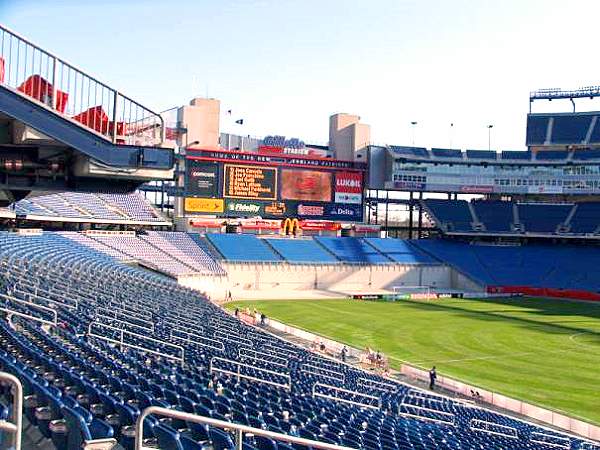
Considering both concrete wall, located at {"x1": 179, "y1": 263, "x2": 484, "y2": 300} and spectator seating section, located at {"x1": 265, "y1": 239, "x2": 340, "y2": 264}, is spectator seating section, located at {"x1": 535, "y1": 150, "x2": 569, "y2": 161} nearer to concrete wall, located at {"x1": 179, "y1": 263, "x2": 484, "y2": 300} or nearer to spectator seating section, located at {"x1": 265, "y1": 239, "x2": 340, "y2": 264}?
concrete wall, located at {"x1": 179, "y1": 263, "x2": 484, "y2": 300}

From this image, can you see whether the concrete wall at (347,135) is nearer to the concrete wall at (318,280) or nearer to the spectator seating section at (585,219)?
the concrete wall at (318,280)

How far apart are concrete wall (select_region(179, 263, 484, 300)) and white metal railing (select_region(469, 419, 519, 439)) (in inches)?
1441

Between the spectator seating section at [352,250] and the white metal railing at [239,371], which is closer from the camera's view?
the white metal railing at [239,371]

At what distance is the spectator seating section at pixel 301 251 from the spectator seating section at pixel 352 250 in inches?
37.9

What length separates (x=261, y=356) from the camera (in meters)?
19.9

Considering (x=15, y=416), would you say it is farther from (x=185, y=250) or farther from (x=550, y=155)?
(x=550, y=155)

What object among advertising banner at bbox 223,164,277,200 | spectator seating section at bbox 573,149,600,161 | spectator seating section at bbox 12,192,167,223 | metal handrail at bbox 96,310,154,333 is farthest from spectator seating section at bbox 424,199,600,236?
metal handrail at bbox 96,310,154,333

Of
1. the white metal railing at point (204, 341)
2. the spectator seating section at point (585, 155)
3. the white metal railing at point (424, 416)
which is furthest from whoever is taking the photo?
the spectator seating section at point (585, 155)

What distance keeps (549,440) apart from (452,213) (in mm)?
58951

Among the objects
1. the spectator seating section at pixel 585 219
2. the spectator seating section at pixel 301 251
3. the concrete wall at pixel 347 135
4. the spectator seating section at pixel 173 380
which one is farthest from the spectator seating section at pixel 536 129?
the spectator seating section at pixel 173 380

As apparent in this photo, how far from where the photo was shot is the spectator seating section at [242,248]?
197ft

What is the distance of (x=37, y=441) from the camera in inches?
267

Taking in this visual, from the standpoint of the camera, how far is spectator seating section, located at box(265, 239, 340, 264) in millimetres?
62750

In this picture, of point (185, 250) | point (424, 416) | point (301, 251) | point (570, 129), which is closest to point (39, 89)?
point (424, 416)
